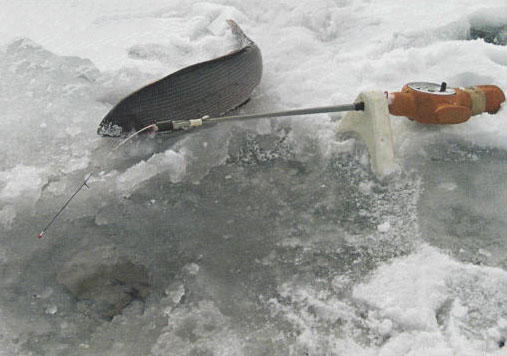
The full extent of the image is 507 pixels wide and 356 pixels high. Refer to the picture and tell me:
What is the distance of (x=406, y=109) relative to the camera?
2.75 metres

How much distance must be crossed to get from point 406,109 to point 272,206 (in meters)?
0.96

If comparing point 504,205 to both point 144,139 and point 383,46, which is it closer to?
point 383,46

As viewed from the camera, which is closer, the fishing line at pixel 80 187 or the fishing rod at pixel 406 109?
the fishing line at pixel 80 187

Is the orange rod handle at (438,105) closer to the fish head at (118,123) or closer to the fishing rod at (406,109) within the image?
the fishing rod at (406,109)

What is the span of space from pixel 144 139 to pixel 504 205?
1983 mm

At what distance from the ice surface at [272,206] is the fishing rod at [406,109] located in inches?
4.3

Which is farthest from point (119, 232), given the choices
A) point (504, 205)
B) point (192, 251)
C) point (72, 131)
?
point (504, 205)

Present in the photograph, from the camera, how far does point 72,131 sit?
10.1 feet

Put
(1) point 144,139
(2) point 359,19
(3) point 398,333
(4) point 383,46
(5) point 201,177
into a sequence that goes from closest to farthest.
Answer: (3) point 398,333
(5) point 201,177
(1) point 144,139
(4) point 383,46
(2) point 359,19

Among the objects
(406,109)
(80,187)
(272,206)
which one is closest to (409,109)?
(406,109)

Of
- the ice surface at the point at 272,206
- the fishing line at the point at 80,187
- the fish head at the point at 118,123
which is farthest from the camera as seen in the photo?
the fish head at the point at 118,123

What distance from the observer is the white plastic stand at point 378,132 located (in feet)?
8.46

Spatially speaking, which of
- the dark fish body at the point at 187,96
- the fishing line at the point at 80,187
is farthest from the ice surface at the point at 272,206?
the dark fish body at the point at 187,96

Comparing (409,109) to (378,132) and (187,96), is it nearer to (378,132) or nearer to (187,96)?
(378,132)
